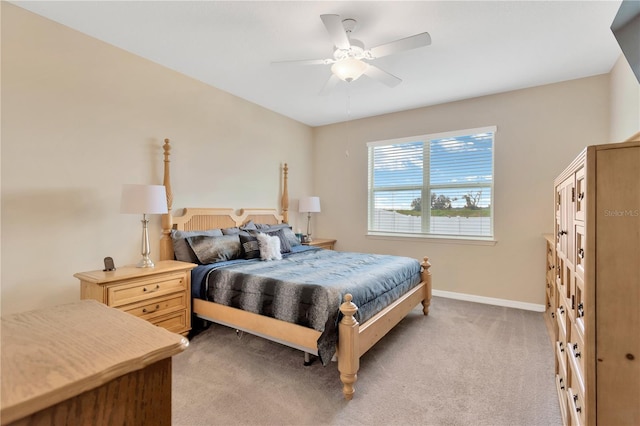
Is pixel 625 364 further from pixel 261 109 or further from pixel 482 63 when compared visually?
pixel 261 109

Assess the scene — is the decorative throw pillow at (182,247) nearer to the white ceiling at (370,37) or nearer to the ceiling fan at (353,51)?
the white ceiling at (370,37)

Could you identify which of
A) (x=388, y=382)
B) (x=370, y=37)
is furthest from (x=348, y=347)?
(x=370, y=37)

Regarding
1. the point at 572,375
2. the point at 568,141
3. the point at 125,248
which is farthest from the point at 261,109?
the point at 572,375

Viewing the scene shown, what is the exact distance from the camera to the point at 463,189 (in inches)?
163

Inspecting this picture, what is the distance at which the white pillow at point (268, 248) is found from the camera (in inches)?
131

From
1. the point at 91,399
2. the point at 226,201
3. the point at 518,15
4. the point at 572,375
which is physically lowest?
the point at 572,375

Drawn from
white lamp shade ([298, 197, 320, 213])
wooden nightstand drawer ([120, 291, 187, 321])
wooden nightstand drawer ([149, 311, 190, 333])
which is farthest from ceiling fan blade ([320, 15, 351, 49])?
white lamp shade ([298, 197, 320, 213])

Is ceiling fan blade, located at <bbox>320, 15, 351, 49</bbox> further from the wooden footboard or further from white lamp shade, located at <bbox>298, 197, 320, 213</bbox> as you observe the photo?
white lamp shade, located at <bbox>298, 197, 320, 213</bbox>

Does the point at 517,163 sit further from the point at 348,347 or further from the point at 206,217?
the point at 206,217

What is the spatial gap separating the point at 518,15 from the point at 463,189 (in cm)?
222

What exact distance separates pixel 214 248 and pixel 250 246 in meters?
A: 0.39

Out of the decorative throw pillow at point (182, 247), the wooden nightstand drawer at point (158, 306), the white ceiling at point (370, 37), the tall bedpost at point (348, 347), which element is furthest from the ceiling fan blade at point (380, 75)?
the wooden nightstand drawer at point (158, 306)

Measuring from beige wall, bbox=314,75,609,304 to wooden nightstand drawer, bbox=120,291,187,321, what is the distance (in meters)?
3.01

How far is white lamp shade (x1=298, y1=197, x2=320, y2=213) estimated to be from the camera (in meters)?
4.84
